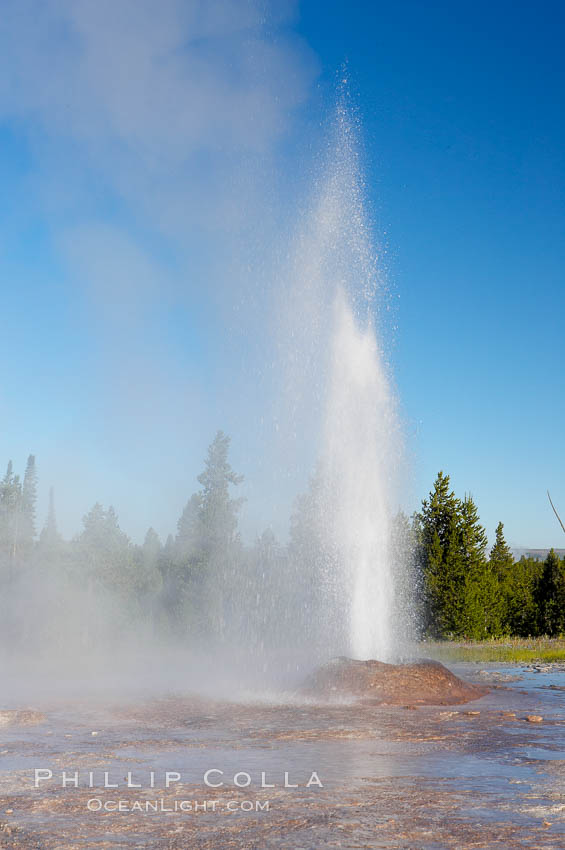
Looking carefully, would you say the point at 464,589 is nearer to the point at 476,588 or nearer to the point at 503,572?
the point at 476,588

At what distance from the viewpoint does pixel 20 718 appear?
11.8 m

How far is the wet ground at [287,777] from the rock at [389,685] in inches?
33.4

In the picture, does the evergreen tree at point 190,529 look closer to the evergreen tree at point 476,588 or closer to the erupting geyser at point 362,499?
the evergreen tree at point 476,588

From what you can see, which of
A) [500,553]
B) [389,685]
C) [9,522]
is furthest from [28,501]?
[389,685]

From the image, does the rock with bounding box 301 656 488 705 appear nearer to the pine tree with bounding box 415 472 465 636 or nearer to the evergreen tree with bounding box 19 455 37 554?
the pine tree with bounding box 415 472 465 636

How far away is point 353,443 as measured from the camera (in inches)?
813

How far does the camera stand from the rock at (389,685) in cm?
1391

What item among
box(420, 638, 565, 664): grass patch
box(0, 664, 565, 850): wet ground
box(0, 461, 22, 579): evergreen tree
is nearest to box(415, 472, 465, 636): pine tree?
box(420, 638, 565, 664): grass patch

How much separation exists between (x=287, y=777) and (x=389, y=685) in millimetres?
6887

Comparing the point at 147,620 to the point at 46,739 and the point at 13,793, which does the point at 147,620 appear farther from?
the point at 13,793

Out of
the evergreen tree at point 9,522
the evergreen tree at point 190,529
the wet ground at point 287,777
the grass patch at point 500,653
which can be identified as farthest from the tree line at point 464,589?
the wet ground at point 287,777

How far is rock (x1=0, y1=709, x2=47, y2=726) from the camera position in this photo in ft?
37.7

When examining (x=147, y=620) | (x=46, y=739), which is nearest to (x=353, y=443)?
(x=46, y=739)

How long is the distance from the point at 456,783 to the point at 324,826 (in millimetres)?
1989
